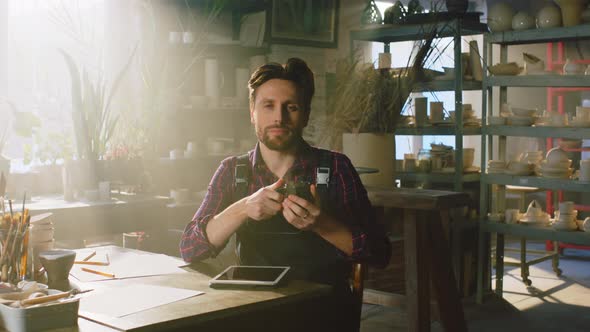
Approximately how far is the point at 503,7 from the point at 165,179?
9.05 ft

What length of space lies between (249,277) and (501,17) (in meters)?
3.92

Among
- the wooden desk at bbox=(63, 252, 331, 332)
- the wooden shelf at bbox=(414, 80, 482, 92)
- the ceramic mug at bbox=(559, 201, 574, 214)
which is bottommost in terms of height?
the ceramic mug at bbox=(559, 201, 574, 214)

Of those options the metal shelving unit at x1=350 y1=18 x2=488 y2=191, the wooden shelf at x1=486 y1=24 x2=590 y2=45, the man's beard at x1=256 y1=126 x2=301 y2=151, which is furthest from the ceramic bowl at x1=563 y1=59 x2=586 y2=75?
the man's beard at x1=256 y1=126 x2=301 y2=151

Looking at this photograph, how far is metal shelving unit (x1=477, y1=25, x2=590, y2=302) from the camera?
4840mm

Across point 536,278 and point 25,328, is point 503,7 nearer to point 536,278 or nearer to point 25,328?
point 536,278

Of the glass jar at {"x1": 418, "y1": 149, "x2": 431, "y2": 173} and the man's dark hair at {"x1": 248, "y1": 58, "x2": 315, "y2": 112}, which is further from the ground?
the man's dark hair at {"x1": 248, "y1": 58, "x2": 315, "y2": 112}

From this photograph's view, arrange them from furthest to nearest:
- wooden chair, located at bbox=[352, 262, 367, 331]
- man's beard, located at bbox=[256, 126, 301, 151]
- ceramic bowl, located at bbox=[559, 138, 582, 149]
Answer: ceramic bowl, located at bbox=[559, 138, 582, 149], man's beard, located at bbox=[256, 126, 301, 151], wooden chair, located at bbox=[352, 262, 367, 331]

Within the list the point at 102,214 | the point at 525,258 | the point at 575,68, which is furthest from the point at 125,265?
the point at 525,258

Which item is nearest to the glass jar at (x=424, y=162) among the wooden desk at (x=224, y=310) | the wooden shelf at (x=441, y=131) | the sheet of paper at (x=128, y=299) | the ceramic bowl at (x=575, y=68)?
the wooden shelf at (x=441, y=131)

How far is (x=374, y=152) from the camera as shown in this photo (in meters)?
4.18

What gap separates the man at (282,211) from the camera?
7.65 feet

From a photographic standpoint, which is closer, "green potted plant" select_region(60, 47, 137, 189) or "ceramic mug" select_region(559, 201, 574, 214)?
"green potted plant" select_region(60, 47, 137, 189)

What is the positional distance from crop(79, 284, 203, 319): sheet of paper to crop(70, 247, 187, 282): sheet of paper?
0.19 metres

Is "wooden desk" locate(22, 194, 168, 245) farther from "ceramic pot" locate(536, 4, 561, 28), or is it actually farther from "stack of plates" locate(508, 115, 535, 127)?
"ceramic pot" locate(536, 4, 561, 28)
